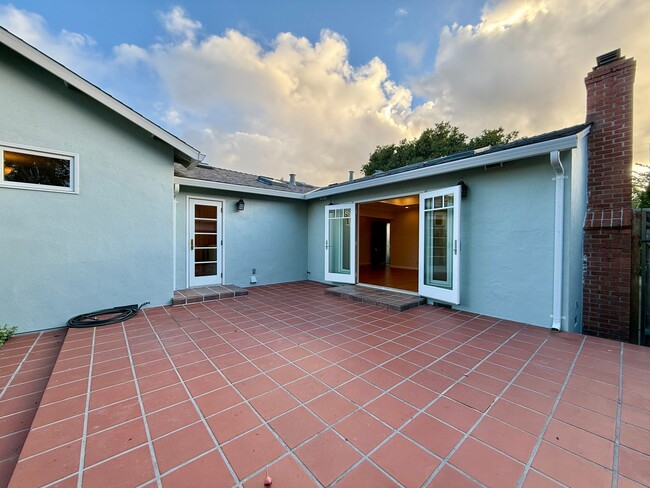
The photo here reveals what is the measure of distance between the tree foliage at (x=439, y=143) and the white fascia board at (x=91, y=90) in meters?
15.9

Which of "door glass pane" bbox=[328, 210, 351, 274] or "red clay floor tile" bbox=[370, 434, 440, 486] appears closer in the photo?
"red clay floor tile" bbox=[370, 434, 440, 486]

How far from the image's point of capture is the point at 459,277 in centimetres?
464

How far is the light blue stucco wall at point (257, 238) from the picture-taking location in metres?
6.07

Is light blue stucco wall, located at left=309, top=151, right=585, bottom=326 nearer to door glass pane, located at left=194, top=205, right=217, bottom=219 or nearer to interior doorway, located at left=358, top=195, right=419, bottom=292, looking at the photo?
A: door glass pane, located at left=194, top=205, right=217, bottom=219

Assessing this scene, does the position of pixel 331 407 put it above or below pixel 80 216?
below

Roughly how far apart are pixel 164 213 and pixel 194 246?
1434 mm

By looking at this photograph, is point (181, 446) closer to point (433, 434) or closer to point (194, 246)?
point (433, 434)

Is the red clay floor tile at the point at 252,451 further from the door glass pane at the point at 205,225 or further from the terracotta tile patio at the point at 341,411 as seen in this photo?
the door glass pane at the point at 205,225

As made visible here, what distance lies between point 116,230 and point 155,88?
5.08 m

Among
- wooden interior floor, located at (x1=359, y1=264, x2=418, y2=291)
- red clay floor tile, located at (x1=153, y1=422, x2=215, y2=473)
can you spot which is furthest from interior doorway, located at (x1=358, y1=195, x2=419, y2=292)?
red clay floor tile, located at (x1=153, y1=422, x2=215, y2=473)

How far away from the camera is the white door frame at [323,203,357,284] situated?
6.75m

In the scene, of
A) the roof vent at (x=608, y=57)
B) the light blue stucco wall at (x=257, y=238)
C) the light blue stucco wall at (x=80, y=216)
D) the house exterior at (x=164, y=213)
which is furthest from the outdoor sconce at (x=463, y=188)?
the light blue stucco wall at (x=80, y=216)

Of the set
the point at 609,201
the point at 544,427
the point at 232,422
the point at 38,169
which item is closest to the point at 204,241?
the point at 38,169

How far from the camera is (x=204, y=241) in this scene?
641 centimetres
